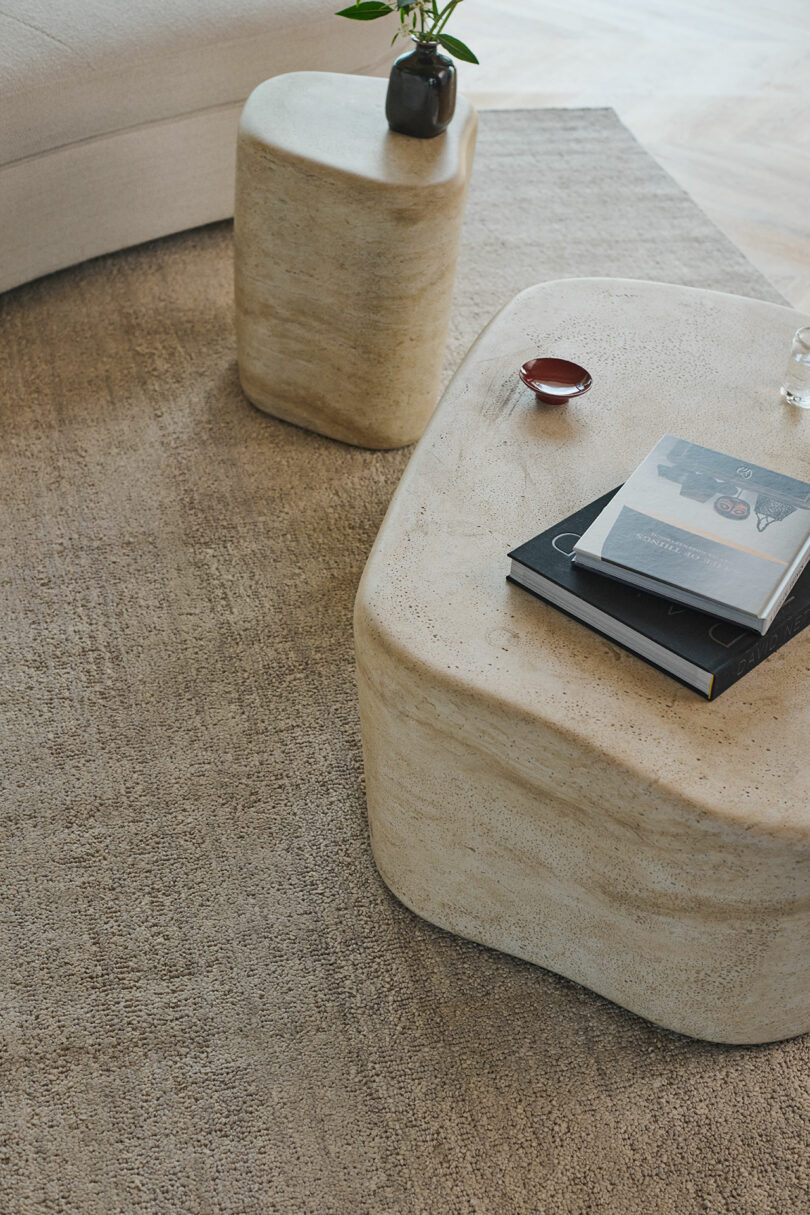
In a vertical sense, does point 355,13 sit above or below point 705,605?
above

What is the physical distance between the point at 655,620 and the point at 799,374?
51cm

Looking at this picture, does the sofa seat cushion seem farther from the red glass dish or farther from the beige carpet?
the red glass dish

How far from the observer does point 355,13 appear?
5.24ft

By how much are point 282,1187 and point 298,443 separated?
3.98 feet

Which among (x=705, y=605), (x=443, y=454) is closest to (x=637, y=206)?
(x=443, y=454)

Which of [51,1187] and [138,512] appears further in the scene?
[138,512]

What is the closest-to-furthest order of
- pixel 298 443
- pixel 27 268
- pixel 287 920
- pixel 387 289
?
pixel 287 920, pixel 387 289, pixel 298 443, pixel 27 268

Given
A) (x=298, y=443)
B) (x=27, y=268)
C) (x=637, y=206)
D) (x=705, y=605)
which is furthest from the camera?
(x=637, y=206)

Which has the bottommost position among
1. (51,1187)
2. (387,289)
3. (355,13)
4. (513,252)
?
(51,1187)

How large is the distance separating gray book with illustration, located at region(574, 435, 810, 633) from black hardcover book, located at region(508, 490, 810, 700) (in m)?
0.02

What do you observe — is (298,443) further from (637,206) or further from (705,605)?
(637,206)

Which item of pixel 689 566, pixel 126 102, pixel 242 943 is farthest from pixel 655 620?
pixel 126 102

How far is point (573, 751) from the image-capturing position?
0.98m

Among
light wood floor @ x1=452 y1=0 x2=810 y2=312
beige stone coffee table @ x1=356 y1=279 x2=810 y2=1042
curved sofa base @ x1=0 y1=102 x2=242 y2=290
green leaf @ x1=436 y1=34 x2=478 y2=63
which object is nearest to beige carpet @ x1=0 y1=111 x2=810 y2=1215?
beige stone coffee table @ x1=356 y1=279 x2=810 y2=1042
